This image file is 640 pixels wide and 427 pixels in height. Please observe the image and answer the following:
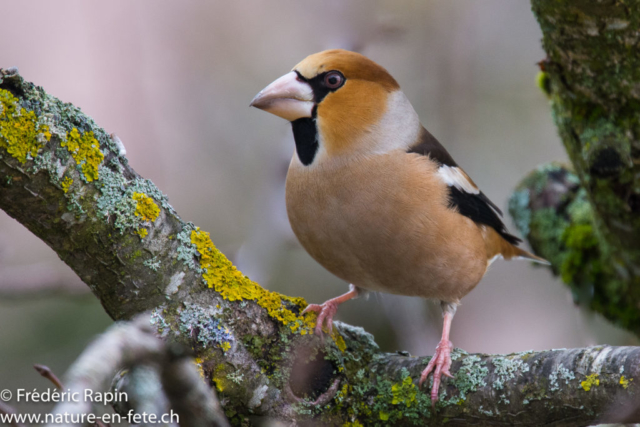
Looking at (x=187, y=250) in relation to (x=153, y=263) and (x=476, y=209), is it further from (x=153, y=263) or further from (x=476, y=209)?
(x=476, y=209)

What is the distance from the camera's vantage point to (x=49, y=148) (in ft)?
5.53

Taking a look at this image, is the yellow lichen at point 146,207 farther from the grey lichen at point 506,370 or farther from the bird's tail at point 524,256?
the bird's tail at point 524,256

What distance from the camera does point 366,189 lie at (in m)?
2.70

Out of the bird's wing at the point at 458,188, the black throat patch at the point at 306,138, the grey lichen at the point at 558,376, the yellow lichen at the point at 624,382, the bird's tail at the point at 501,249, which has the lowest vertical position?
the yellow lichen at the point at 624,382

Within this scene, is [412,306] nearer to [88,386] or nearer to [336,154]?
[336,154]

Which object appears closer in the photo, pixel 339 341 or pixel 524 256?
pixel 339 341

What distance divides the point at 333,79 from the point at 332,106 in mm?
133

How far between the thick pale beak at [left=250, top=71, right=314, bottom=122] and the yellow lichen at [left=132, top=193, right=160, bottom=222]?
0.91 m

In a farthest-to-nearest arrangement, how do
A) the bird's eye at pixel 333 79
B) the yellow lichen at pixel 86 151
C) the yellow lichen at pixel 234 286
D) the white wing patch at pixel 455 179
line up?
the white wing patch at pixel 455 179 < the bird's eye at pixel 333 79 < the yellow lichen at pixel 234 286 < the yellow lichen at pixel 86 151

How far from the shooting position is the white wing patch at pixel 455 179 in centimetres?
296

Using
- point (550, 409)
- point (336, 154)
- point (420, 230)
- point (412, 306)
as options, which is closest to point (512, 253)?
point (412, 306)

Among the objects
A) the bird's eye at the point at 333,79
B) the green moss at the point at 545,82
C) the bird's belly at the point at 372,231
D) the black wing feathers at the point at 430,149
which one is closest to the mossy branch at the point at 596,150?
the green moss at the point at 545,82

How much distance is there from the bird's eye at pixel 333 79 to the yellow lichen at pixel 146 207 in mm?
1219

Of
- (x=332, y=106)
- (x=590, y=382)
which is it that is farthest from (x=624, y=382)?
(x=332, y=106)
